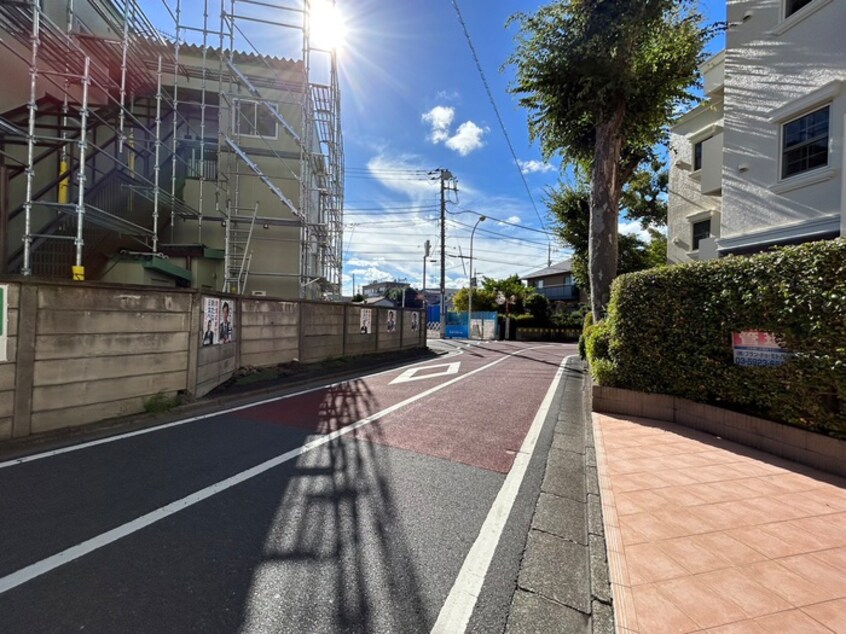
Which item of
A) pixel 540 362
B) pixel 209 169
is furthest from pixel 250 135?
pixel 540 362

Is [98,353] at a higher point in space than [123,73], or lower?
lower

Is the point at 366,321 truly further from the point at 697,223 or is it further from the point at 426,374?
the point at 697,223

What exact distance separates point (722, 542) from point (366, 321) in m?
11.3

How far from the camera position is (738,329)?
4785mm

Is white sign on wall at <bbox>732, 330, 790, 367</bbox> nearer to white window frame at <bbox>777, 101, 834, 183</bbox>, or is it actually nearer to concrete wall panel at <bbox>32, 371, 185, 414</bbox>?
white window frame at <bbox>777, 101, 834, 183</bbox>

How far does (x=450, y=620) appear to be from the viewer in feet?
6.66

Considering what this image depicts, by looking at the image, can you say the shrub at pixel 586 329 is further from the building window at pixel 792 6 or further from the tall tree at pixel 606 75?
the building window at pixel 792 6

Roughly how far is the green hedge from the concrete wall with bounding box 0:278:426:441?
6599 mm

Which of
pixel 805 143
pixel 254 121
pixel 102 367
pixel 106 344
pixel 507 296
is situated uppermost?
pixel 254 121

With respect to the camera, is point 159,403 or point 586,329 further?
point 586,329

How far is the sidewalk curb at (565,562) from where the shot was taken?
2072 mm

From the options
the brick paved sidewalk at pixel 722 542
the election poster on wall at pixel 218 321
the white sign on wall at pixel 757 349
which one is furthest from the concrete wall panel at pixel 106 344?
the white sign on wall at pixel 757 349

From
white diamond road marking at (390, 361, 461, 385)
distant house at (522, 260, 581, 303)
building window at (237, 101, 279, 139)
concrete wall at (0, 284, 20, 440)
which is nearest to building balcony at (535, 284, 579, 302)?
distant house at (522, 260, 581, 303)

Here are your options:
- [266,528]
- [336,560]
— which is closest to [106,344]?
[266,528]
